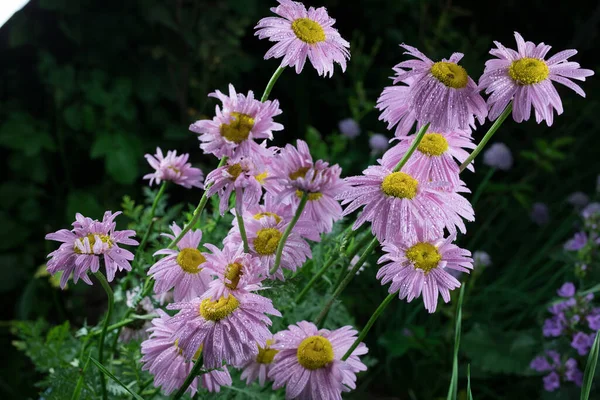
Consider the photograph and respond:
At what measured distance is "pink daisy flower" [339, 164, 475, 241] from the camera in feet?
1.65

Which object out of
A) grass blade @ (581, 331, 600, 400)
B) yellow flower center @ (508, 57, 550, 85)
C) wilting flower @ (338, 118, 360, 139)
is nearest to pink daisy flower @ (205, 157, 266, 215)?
yellow flower center @ (508, 57, 550, 85)

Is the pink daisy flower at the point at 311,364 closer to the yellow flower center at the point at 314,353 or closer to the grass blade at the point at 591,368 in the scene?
the yellow flower center at the point at 314,353

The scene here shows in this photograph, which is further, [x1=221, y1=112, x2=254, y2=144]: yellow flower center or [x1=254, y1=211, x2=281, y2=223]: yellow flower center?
[x1=254, y1=211, x2=281, y2=223]: yellow flower center

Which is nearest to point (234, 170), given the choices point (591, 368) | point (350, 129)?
point (591, 368)

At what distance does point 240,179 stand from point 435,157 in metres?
0.17

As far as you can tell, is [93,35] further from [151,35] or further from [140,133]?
[140,133]

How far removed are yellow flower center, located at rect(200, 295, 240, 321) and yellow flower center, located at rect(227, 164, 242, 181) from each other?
0.09 meters

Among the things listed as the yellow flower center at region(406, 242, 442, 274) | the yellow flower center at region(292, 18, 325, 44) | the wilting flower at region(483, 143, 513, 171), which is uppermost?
the yellow flower center at region(292, 18, 325, 44)

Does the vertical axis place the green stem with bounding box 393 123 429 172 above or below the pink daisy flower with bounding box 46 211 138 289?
below

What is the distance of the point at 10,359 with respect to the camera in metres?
1.39

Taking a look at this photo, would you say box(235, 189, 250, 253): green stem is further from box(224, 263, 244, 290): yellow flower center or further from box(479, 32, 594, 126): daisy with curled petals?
box(479, 32, 594, 126): daisy with curled petals

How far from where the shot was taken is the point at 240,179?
1.62 ft

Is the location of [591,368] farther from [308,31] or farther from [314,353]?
[308,31]

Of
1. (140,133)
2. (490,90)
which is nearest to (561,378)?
(490,90)
